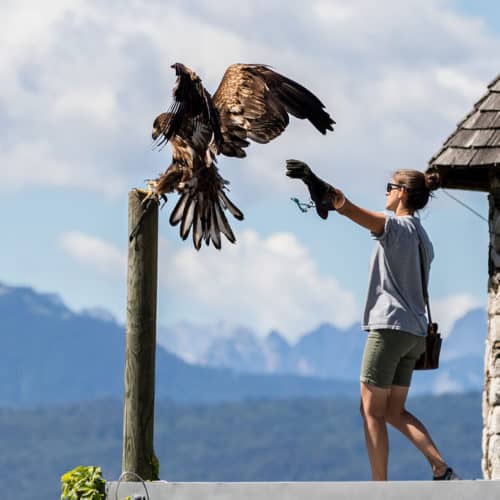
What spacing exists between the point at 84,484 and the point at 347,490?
1.61m

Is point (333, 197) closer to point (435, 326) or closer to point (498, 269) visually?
point (435, 326)

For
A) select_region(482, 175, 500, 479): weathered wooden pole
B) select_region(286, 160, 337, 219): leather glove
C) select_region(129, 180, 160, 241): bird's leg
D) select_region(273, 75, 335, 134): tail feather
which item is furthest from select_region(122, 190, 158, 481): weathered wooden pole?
select_region(482, 175, 500, 479): weathered wooden pole

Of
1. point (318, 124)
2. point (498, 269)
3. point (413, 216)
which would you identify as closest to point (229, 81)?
point (318, 124)

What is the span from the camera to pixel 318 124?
948 centimetres

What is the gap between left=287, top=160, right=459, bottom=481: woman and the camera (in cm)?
820

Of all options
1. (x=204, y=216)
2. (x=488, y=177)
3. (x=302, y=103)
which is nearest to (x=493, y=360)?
(x=488, y=177)

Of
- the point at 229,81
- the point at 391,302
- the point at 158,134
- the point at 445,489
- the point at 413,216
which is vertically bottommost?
the point at 445,489

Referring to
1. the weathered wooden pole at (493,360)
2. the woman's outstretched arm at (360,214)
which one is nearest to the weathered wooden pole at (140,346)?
the woman's outstretched arm at (360,214)

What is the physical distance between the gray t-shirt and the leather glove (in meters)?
0.37

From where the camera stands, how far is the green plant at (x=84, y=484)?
336 inches

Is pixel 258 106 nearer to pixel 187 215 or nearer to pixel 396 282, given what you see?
pixel 187 215

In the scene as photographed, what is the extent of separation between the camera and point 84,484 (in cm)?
859

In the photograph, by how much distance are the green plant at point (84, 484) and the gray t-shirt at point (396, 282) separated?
5.94 feet

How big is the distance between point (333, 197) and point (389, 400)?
4.08ft
